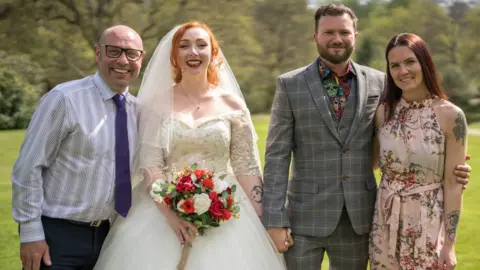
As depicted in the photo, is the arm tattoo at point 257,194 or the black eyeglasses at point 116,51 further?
the arm tattoo at point 257,194

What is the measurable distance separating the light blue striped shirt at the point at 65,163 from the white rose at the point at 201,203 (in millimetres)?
543

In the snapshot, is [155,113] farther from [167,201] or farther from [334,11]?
[334,11]

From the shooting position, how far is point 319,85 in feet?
11.3

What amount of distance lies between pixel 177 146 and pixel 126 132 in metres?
0.37

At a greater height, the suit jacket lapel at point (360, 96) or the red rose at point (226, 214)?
the suit jacket lapel at point (360, 96)

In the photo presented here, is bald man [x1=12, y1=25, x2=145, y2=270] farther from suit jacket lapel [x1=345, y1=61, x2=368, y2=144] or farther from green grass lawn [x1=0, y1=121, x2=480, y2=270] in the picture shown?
green grass lawn [x1=0, y1=121, x2=480, y2=270]

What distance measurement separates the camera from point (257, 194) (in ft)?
12.1

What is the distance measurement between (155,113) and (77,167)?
24.9 inches

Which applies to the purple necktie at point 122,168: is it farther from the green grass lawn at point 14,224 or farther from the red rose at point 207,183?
the green grass lawn at point 14,224

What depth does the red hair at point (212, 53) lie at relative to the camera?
3703mm

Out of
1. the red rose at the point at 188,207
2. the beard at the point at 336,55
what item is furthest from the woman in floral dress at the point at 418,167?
the red rose at the point at 188,207

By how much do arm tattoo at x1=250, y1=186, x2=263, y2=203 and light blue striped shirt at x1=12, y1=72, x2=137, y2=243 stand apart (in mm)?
940

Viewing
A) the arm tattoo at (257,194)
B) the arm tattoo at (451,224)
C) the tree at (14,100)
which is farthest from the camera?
the tree at (14,100)

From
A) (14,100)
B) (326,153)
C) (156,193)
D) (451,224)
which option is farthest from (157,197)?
(14,100)
